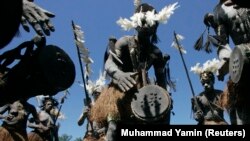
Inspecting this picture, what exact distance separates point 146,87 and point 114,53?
2.66 feet

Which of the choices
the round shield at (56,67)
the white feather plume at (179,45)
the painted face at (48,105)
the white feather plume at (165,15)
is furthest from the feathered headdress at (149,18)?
the painted face at (48,105)

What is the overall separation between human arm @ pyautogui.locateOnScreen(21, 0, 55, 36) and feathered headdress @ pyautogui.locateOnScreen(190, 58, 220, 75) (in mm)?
5381

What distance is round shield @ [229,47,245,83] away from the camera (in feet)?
17.8

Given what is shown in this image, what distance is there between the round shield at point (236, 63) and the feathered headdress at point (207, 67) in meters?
3.23

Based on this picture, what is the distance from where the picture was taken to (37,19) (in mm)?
4008

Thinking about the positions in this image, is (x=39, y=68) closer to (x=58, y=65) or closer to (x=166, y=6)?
(x=58, y=65)

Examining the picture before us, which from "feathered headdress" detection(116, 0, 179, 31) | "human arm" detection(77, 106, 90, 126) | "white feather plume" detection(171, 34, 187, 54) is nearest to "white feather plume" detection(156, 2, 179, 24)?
"feathered headdress" detection(116, 0, 179, 31)

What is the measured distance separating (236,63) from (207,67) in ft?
11.1

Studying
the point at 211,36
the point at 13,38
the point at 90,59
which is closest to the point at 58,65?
the point at 13,38

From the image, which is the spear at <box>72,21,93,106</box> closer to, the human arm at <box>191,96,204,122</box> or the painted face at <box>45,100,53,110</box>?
the human arm at <box>191,96,204,122</box>

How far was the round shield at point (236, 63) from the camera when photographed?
17.8 ft

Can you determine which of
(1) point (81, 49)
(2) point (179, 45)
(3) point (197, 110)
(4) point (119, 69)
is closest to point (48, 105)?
(1) point (81, 49)

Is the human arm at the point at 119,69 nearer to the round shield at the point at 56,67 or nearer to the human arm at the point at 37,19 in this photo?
the round shield at the point at 56,67

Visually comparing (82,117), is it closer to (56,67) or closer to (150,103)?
(150,103)
